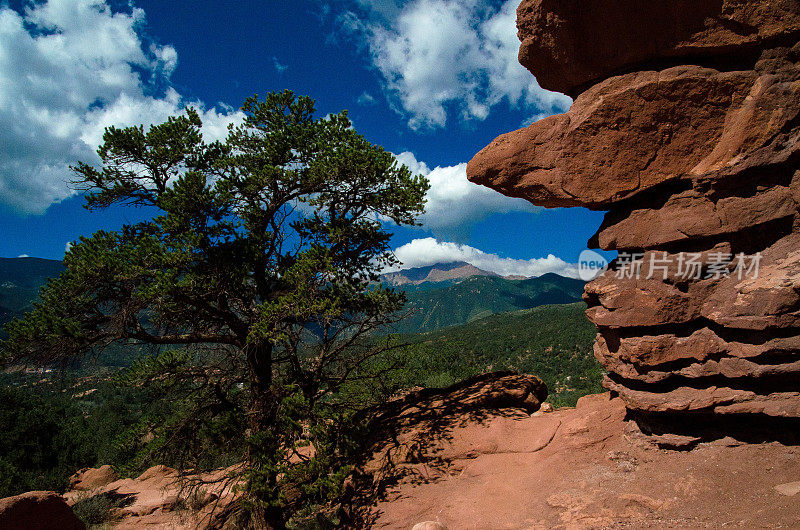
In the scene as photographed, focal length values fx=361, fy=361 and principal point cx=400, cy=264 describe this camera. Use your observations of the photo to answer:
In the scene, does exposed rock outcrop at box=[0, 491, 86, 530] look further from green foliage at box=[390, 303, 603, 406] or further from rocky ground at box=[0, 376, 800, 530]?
green foliage at box=[390, 303, 603, 406]

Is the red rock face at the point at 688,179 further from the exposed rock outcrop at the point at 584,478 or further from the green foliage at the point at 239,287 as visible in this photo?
the green foliage at the point at 239,287

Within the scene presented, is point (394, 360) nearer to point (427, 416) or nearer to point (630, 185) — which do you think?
point (427, 416)

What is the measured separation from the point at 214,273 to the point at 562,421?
28.7 feet

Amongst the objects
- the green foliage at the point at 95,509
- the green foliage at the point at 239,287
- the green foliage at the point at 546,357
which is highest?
the green foliage at the point at 239,287

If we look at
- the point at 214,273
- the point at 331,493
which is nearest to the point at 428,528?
the point at 331,493

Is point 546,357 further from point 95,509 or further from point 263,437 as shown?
point 263,437

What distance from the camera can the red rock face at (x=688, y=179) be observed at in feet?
19.1

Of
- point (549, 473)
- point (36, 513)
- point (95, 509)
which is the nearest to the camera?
point (549, 473)

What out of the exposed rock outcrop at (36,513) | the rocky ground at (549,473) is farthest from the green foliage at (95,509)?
the exposed rock outcrop at (36,513)

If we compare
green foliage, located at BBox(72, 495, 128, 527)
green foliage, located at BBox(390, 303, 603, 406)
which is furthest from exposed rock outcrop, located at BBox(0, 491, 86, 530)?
green foliage, located at BBox(390, 303, 603, 406)

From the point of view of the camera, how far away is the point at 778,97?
587 centimetres

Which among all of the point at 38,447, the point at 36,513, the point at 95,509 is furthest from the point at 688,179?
the point at 38,447

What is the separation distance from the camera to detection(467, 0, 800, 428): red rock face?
582cm

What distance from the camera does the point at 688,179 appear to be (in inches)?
261
